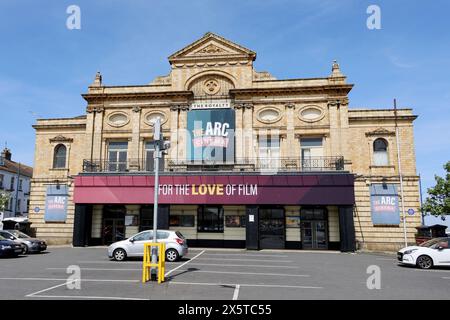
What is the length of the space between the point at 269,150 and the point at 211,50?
9.61 metres

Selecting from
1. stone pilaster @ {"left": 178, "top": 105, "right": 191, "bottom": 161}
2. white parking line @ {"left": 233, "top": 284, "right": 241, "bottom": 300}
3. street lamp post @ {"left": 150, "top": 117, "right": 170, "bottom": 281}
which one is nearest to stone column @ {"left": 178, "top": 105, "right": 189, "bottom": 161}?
stone pilaster @ {"left": 178, "top": 105, "right": 191, "bottom": 161}

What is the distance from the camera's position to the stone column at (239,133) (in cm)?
2647

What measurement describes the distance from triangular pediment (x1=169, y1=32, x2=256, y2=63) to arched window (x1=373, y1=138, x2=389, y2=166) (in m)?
11.9

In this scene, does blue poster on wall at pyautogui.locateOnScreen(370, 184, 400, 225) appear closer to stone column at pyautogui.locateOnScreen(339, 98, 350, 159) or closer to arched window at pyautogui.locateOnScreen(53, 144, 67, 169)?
stone column at pyautogui.locateOnScreen(339, 98, 350, 159)

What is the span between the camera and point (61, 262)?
1639 cm

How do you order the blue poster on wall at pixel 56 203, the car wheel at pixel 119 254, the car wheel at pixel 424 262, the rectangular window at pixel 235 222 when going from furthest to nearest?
1. the blue poster on wall at pixel 56 203
2. the rectangular window at pixel 235 222
3. the car wheel at pixel 119 254
4. the car wheel at pixel 424 262

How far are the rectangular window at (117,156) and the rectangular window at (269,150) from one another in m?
11.0

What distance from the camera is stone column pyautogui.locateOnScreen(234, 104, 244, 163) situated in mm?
26469

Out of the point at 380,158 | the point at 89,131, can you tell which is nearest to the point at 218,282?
the point at 380,158

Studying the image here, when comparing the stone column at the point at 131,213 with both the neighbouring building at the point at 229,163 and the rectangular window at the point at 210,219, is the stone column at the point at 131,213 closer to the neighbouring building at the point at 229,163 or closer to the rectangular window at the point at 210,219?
the neighbouring building at the point at 229,163

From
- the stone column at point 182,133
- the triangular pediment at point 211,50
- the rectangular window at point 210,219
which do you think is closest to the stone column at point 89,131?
the stone column at point 182,133

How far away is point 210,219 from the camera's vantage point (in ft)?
84.8

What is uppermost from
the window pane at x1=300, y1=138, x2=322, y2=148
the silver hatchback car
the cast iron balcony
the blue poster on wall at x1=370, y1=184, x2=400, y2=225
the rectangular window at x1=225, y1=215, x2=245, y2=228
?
the window pane at x1=300, y1=138, x2=322, y2=148
